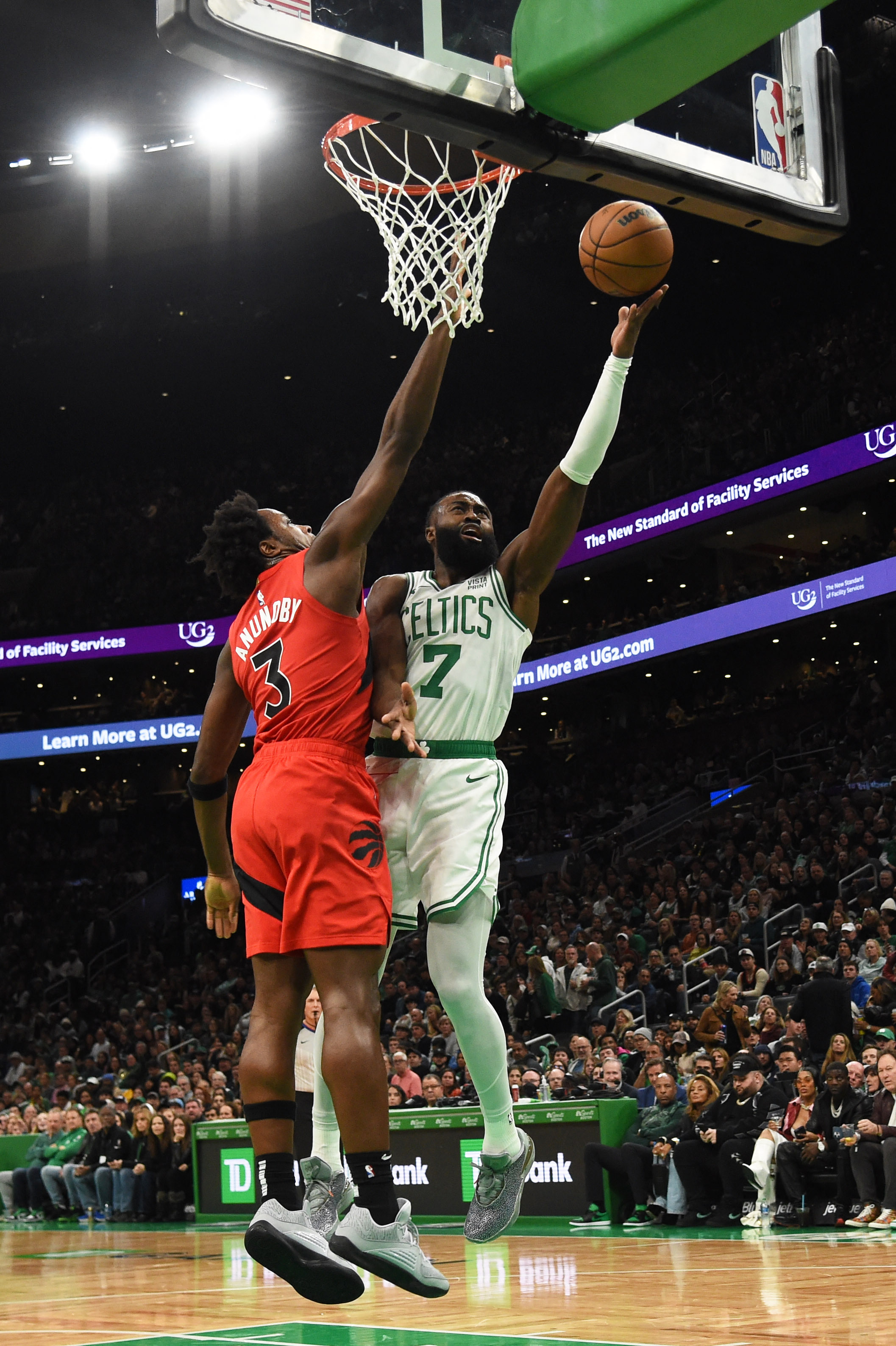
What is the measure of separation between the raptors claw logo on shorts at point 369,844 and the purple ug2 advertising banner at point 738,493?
757 inches

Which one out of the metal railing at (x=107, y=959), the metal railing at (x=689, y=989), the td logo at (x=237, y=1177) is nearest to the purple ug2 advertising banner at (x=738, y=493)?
the metal railing at (x=689, y=989)

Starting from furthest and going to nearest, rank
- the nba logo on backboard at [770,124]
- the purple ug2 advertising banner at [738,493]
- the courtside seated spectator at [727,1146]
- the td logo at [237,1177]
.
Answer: the purple ug2 advertising banner at [738,493], the td logo at [237,1177], the courtside seated spectator at [727,1146], the nba logo on backboard at [770,124]

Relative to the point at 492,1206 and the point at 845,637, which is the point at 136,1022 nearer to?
the point at 845,637

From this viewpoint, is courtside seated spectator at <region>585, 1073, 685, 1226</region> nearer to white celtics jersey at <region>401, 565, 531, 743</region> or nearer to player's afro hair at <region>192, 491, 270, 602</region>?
white celtics jersey at <region>401, 565, 531, 743</region>

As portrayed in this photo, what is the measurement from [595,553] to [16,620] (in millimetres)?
13332

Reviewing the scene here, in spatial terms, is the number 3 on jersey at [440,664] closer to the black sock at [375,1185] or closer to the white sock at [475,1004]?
the white sock at [475,1004]

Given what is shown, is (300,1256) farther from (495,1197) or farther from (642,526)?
(642,526)

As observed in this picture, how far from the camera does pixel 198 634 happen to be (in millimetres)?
30016

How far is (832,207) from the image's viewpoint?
535cm

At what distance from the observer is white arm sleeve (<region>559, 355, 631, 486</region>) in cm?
446

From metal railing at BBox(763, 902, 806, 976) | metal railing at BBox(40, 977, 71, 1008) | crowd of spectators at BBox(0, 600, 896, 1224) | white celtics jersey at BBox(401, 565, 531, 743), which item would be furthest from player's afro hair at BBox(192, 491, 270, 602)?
metal railing at BBox(40, 977, 71, 1008)

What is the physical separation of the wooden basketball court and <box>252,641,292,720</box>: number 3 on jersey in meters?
2.68

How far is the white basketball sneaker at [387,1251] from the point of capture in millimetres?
3604

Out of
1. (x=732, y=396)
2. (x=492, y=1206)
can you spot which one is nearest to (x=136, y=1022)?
(x=732, y=396)
